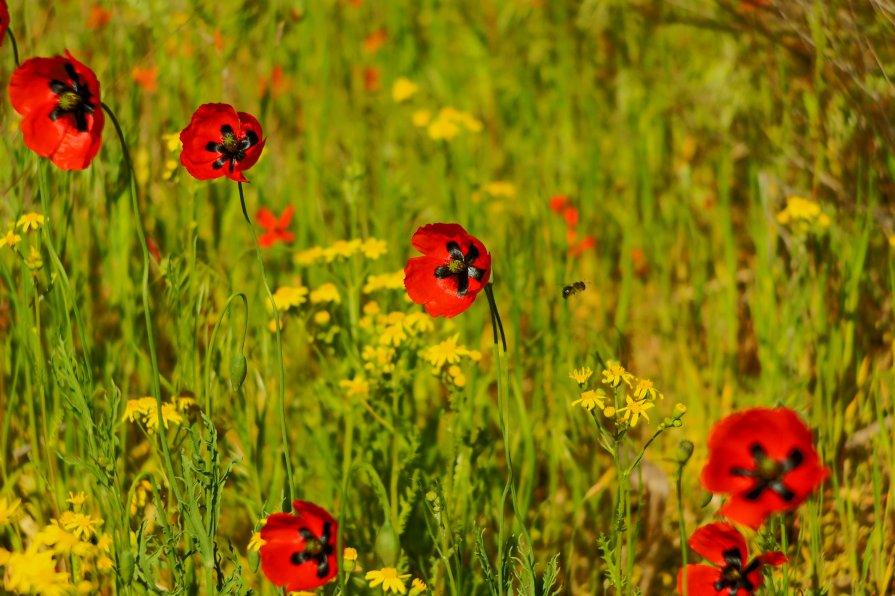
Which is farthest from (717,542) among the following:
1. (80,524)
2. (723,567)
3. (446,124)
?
(446,124)

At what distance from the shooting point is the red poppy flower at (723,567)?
1593 millimetres

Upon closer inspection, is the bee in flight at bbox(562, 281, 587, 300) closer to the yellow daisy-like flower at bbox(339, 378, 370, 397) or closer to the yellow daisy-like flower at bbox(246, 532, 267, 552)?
the yellow daisy-like flower at bbox(339, 378, 370, 397)

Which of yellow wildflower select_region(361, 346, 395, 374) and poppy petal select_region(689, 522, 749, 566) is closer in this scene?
poppy petal select_region(689, 522, 749, 566)

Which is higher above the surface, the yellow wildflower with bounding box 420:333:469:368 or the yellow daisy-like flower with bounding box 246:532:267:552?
the yellow wildflower with bounding box 420:333:469:368

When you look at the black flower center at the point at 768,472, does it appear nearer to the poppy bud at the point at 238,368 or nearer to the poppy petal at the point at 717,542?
the poppy petal at the point at 717,542

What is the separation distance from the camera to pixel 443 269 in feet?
5.30

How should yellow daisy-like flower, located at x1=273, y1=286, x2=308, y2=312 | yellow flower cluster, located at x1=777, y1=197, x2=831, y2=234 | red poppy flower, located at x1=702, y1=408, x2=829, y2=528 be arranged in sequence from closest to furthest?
red poppy flower, located at x1=702, y1=408, x2=829, y2=528 → yellow daisy-like flower, located at x1=273, y1=286, x2=308, y2=312 → yellow flower cluster, located at x1=777, y1=197, x2=831, y2=234

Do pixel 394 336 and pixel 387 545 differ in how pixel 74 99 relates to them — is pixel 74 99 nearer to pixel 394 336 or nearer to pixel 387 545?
pixel 394 336

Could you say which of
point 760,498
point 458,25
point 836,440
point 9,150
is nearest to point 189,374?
point 9,150

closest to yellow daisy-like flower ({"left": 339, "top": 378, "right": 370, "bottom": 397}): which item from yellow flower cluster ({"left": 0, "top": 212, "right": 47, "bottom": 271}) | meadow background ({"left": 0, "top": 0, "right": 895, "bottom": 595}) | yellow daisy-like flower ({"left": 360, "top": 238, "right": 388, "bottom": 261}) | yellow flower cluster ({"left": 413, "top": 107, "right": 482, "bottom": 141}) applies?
meadow background ({"left": 0, "top": 0, "right": 895, "bottom": 595})

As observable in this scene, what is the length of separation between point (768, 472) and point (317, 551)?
0.75 metres

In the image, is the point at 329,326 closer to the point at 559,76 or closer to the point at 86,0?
the point at 559,76

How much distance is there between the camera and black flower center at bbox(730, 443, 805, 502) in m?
1.43

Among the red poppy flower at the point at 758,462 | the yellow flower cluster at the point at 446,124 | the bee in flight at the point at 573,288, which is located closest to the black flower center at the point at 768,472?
the red poppy flower at the point at 758,462
